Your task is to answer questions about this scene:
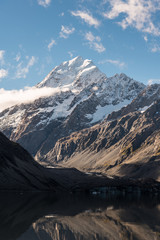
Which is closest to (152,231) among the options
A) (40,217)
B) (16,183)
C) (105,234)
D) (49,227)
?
(105,234)

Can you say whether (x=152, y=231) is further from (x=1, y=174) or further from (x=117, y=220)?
(x=1, y=174)

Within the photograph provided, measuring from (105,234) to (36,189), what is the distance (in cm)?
12851

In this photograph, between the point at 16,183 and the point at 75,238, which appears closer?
the point at 75,238

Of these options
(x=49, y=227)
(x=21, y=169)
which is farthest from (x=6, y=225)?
(x=21, y=169)

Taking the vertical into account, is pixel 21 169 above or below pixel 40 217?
Answer: above

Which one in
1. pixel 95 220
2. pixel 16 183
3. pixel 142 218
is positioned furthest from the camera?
pixel 16 183

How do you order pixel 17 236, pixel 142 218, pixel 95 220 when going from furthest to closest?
1. pixel 142 218
2. pixel 95 220
3. pixel 17 236

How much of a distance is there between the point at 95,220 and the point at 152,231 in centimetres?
1440

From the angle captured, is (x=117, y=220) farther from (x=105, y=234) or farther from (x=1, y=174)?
(x=1, y=174)

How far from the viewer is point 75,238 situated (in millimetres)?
48469

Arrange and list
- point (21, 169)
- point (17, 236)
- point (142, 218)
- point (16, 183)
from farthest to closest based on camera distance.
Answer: point (21, 169) < point (16, 183) < point (142, 218) < point (17, 236)

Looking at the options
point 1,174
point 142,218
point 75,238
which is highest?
point 1,174

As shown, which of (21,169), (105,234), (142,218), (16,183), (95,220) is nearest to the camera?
(105,234)

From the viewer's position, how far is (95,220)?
66938mm
